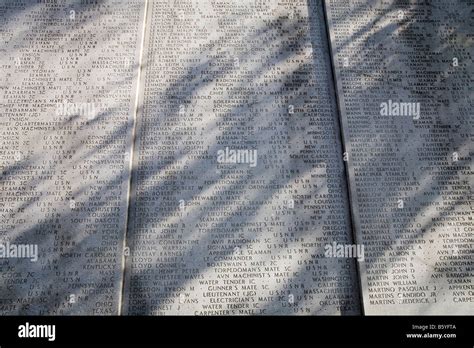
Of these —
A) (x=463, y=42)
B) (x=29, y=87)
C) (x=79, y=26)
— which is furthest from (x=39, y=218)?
(x=463, y=42)

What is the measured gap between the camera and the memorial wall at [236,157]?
4.96 meters

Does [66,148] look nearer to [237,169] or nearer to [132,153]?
[132,153]

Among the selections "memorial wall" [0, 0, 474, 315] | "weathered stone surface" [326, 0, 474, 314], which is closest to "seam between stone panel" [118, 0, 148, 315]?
"memorial wall" [0, 0, 474, 315]

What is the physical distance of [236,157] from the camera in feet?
18.7

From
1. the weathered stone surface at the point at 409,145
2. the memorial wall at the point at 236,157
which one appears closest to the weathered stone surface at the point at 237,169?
the memorial wall at the point at 236,157

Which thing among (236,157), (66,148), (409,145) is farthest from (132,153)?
A: (409,145)

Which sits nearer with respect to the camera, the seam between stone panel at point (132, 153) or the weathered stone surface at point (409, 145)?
the seam between stone panel at point (132, 153)

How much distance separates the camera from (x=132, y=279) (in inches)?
195

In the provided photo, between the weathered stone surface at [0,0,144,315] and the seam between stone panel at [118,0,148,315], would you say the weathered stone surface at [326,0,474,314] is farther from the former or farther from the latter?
the weathered stone surface at [0,0,144,315]

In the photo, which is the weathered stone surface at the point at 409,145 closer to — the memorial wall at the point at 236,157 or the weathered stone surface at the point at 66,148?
the memorial wall at the point at 236,157

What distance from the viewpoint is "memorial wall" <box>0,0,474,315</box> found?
195 inches

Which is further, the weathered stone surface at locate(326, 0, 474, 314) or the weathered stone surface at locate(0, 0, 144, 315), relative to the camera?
the weathered stone surface at locate(326, 0, 474, 314)

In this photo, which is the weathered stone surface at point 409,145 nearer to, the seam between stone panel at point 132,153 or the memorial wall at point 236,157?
the memorial wall at point 236,157
